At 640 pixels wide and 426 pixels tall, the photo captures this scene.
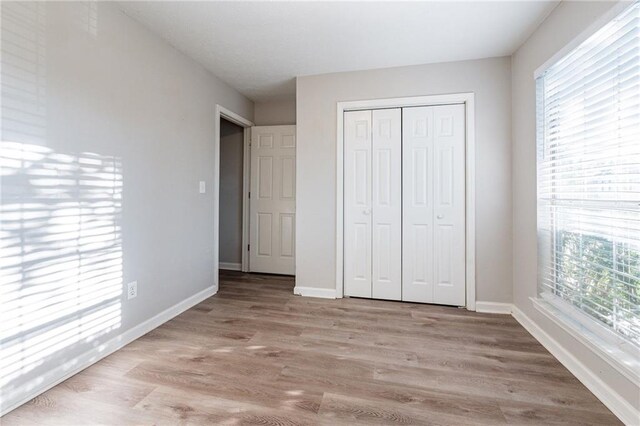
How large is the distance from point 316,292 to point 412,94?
7.69 ft

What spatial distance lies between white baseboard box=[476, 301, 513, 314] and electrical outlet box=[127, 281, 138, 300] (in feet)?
10.0

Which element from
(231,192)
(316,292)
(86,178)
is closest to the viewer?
(86,178)

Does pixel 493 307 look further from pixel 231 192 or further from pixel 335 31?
pixel 231 192

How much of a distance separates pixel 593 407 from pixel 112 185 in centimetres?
319

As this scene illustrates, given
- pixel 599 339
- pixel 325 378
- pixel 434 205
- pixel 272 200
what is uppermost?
pixel 272 200

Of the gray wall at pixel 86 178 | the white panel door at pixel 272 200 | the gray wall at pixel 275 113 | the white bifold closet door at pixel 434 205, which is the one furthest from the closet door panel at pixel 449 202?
the gray wall at pixel 86 178

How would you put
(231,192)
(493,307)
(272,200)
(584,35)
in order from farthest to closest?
(231,192)
(272,200)
(493,307)
(584,35)

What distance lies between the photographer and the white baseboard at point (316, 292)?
10.4 ft

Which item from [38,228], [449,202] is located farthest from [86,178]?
[449,202]

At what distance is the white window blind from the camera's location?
145cm

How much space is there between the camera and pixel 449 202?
9.51 feet

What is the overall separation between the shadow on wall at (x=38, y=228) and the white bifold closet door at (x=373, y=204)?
2.20 m

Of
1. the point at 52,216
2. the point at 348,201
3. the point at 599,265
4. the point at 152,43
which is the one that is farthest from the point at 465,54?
the point at 52,216

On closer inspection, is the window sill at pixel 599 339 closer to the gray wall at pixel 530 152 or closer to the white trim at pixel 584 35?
the gray wall at pixel 530 152
